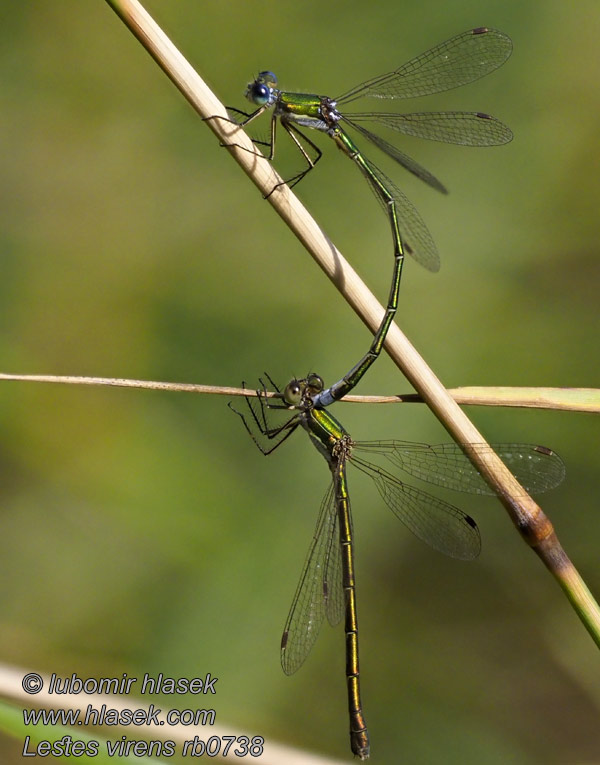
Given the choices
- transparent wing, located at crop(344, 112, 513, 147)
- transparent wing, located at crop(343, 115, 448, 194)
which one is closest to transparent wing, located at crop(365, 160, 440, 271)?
transparent wing, located at crop(343, 115, 448, 194)

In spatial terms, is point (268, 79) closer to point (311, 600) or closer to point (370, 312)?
point (370, 312)

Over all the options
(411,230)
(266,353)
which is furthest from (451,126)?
(266,353)

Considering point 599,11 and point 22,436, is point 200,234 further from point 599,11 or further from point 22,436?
point 599,11

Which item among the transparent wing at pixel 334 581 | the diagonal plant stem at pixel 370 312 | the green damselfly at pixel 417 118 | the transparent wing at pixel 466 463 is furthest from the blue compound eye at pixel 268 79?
the transparent wing at pixel 334 581

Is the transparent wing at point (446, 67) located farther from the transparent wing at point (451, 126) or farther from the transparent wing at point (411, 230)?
the transparent wing at point (411, 230)

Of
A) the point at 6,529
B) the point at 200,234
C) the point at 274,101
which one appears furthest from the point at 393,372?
the point at 6,529
